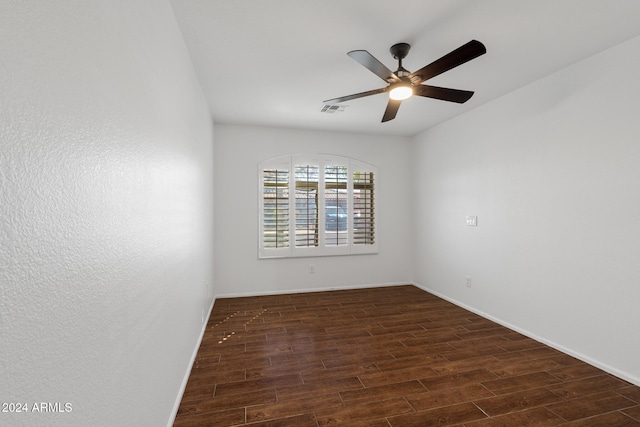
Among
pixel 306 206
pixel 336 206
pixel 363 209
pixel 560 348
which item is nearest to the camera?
pixel 560 348

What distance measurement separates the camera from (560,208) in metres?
2.84

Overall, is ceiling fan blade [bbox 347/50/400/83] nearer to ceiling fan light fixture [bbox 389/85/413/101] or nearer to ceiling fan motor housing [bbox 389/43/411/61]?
ceiling fan light fixture [bbox 389/85/413/101]

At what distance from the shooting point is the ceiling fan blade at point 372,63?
1960 mm

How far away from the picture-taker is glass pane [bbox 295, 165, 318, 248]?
15.8 feet

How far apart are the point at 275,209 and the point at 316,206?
2.17ft

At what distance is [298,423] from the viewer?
1852 millimetres

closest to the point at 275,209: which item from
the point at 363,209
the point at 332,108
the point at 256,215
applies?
the point at 256,215

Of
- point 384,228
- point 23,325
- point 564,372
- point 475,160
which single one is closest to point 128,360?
point 23,325

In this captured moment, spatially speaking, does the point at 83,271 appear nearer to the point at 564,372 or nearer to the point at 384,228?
the point at 564,372

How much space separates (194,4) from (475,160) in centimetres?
349

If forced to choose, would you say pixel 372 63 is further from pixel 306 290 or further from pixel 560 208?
pixel 306 290

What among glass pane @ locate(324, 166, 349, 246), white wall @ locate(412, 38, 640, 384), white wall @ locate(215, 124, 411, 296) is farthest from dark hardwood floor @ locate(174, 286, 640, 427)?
glass pane @ locate(324, 166, 349, 246)

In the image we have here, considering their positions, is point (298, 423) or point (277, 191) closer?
point (298, 423)

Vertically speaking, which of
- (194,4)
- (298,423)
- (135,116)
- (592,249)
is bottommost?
(298,423)
